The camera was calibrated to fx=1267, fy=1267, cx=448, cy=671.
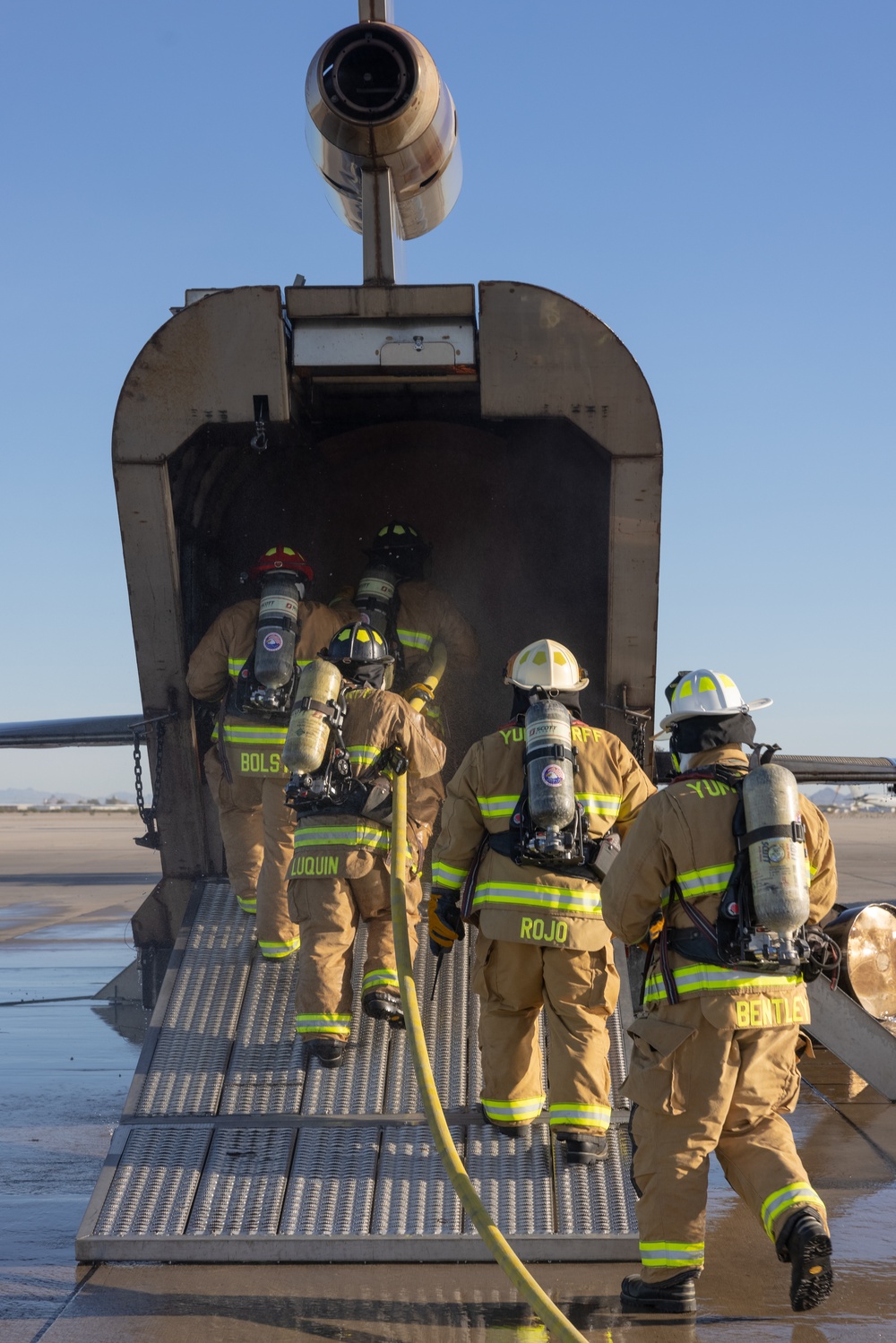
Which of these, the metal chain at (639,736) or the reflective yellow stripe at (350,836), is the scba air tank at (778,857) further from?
the metal chain at (639,736)

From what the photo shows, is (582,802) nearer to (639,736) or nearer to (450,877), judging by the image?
(450,877)

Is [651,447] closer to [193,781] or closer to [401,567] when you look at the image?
[401,567]

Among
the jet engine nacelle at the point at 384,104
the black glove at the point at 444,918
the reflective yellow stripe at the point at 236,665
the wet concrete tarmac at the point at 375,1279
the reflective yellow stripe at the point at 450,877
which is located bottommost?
the wet concrete tarmac at the point at 375,1279

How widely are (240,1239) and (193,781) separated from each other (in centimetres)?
286

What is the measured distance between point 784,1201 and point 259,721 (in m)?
3.18

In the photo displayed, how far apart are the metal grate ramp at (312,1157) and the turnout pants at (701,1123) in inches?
17.2

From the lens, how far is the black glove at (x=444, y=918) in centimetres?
455

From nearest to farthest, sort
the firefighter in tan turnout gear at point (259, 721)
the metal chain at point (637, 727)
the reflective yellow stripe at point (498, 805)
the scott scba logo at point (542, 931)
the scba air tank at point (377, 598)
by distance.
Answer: the scott scba logo at point (542, 931) → the reflective yellow stripe at point (498, 805) → the firefighter in tan turnout gear at point (259, 721) → the metal chain at point (637, 727) → the scba air tank at point (377, 598)

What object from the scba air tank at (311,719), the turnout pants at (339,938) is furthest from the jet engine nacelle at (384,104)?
the turnout pants at (339,938)

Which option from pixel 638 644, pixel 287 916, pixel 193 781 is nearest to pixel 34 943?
pixel 193 781

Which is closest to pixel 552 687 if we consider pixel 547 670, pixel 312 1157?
pixel 547 670

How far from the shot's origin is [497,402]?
5.50 m

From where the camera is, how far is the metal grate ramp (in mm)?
3834

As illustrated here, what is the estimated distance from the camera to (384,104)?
18.9 feet
